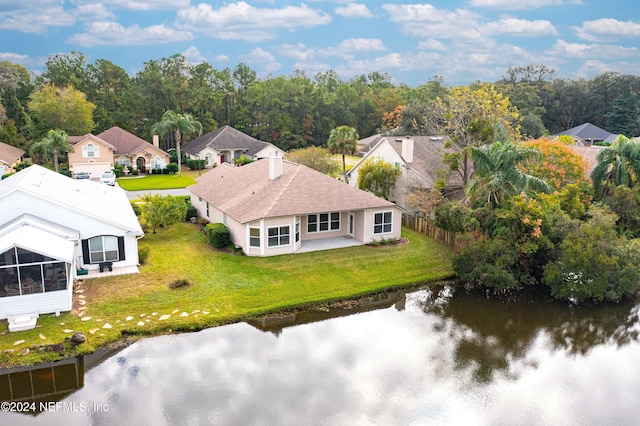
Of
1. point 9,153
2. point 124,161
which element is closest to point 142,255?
point 124,161

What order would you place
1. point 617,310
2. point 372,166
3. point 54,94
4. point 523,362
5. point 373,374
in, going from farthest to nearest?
point 54,94 → point 372,166 → point 617,310 → point 523,362 → point 373,374

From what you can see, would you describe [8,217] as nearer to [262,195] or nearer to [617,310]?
[262,195]

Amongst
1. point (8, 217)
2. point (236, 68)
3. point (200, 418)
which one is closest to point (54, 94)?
point (236, 68)

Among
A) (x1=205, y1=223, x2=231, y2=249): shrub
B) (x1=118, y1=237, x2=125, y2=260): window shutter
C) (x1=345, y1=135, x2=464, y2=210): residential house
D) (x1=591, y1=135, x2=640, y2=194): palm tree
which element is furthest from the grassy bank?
(x1=591, y1=135, x2=640, y2=194): palm tree

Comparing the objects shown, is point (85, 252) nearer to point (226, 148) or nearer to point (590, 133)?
point (226, 148)

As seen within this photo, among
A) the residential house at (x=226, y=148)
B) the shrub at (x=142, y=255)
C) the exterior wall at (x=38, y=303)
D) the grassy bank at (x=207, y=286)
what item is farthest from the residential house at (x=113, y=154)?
the exterior wall at (x=38, y=303)

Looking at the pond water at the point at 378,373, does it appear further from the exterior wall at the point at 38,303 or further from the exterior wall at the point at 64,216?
the exterior wall at the point at 64,216
